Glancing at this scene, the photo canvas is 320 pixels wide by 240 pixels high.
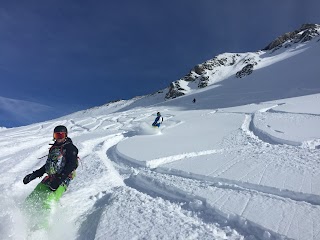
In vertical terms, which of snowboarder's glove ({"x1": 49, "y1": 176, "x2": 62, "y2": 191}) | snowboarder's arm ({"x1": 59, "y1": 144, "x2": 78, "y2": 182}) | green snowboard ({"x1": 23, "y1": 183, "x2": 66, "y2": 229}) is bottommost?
green snowboard ({"x1": 23, "y1": 183, "x2": 66, "y2": 229})

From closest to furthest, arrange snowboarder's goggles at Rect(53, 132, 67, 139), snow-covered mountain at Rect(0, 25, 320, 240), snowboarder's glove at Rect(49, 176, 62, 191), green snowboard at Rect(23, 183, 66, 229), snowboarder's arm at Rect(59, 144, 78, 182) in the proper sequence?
snow-covered mountain at Rect(0, 25, 320, 240) → green snowboard at Rect(23, 183, 66, 229) → snowboarder's glove at Rect(49, 176, 62, 191) → snowboarder's arm at Rect(59, 144, 78, 182) → snowboarder's goggles at Rect(53, 132, 67, 139)

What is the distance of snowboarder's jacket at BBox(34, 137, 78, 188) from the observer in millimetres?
5102

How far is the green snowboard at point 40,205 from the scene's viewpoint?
13.9ft

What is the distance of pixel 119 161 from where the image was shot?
8.73 metres

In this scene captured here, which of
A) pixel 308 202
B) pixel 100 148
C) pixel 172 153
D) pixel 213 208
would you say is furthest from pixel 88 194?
pixel 100 148

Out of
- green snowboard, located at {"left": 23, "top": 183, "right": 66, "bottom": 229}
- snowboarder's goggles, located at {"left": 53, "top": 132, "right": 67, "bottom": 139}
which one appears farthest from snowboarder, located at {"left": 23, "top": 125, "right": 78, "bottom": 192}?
green snowboard, located at {"left": 23, "top": 183, "right": 66, "bottom": 229}

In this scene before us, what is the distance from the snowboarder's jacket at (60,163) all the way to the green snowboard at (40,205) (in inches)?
8.3

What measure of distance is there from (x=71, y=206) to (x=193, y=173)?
8.71 feet

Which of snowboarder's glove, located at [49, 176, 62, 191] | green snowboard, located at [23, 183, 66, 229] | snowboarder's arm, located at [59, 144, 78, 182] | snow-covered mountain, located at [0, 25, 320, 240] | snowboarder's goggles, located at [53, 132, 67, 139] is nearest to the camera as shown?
snow-covered mountain, located at [0, 25, 320, 240]

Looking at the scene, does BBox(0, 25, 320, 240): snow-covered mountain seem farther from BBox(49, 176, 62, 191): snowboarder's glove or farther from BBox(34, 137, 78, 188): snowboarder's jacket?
BBox(34, 137, 78, 188): snowboarder's jacket

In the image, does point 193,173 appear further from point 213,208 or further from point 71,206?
point 71,206

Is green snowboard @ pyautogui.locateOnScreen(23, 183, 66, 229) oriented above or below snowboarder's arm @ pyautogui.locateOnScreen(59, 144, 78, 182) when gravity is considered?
below

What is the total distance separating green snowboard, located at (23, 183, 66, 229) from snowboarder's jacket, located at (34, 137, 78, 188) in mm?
210

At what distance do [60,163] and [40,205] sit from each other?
34.9 inches
